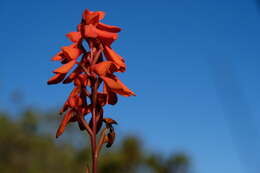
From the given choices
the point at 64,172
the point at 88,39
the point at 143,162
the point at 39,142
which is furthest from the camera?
the point at 39,142

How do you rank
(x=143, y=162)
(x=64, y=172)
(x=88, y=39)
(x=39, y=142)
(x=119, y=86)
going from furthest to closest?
1. (x=39, y=142)
2. (x=64, y=172)
3. (x=143, y=162)
4. (x=88, y=39)
5. (x=119, y=86)

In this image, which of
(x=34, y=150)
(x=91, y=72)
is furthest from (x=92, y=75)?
(x=34, y=150)

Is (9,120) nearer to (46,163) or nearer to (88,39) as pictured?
(46,163)

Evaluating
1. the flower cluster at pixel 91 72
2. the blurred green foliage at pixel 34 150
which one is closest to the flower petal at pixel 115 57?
the flower cluster at pixel 91 72

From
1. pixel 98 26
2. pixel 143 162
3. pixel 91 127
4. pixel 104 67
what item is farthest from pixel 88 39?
pixel 143 162

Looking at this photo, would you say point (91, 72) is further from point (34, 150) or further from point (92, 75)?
point (34, 150)

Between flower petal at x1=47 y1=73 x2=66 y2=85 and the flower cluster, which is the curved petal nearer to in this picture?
the flower cluster

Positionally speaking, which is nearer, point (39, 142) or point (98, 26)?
point (98, 26)

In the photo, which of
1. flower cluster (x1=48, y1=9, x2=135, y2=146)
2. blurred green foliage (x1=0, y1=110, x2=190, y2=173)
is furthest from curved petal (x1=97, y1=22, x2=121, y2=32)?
blurred green foliage (x1=0, y1=110, x2=190, y2=173)
